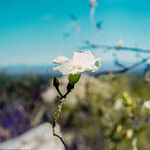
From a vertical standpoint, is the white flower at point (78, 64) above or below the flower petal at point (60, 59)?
below

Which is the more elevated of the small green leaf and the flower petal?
the flower petal

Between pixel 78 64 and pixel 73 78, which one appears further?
pixel 73 78

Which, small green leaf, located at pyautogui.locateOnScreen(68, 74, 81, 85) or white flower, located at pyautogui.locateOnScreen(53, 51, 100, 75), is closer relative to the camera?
white flower, located at pyautogui.locateOnScreen(53, 51, 100, 75)

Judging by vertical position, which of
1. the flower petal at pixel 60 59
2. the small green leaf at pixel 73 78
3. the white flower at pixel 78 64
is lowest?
the small green leaf at pixel 73 78

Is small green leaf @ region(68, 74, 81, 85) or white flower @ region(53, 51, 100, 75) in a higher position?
white flower @ region(53, 51, 100, 75)

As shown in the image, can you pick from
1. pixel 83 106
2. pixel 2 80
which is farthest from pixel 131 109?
pixel 2 80

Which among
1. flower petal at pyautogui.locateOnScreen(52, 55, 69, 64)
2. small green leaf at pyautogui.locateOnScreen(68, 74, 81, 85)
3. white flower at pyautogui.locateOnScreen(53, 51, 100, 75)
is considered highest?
flower petal at pyautogui.locateOnScreen(52, 55, 69, 64)

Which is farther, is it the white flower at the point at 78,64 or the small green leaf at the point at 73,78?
the small green leaf at the point at 73,78

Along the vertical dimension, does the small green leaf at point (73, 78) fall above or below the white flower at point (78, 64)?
below
